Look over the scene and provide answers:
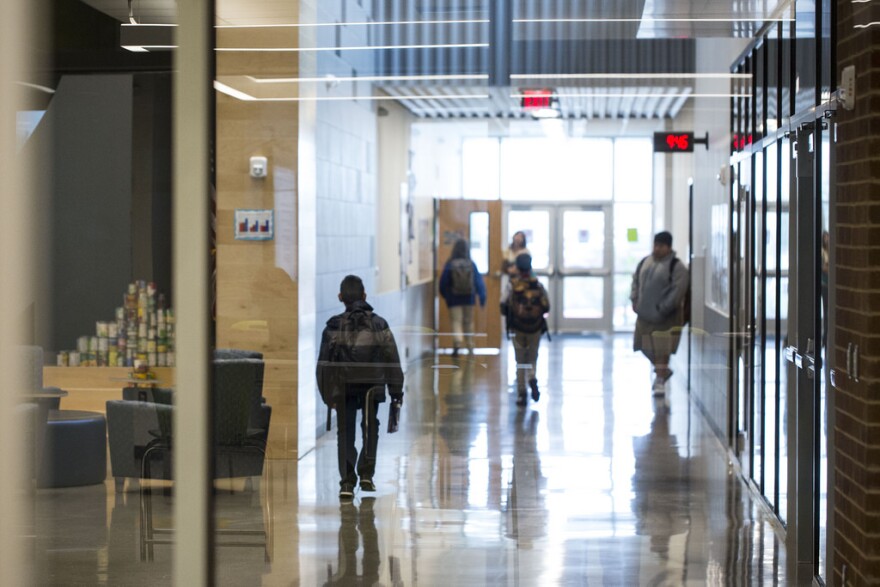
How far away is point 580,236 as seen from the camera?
592 centimetres

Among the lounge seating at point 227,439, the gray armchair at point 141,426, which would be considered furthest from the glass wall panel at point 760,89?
the gray armchair at point 141,426

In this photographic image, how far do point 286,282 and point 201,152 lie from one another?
7.86 ft

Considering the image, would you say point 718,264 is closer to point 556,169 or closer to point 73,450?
point 556,169

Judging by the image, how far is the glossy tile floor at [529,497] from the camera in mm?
5055

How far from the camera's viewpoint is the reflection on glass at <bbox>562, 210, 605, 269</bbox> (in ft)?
19.4

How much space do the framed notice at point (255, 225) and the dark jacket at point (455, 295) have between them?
1.01 meters

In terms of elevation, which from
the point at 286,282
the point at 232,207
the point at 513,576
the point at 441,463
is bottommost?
the point at 513,576

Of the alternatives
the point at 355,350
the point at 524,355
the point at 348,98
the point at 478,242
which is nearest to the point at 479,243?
the point at 478,242

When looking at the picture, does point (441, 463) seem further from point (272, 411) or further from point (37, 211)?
point (37, 211)

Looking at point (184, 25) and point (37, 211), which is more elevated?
point (184, 25)

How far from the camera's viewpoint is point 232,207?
14.9 feet

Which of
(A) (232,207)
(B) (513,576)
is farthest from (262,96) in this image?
(B) (513,576)

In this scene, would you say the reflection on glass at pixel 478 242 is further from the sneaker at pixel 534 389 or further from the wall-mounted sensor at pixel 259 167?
the wall-mounted sensor at pixel 259 167

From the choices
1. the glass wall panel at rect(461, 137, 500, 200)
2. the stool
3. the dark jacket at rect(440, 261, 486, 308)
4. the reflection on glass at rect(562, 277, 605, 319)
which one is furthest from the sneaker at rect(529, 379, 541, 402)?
the stool
